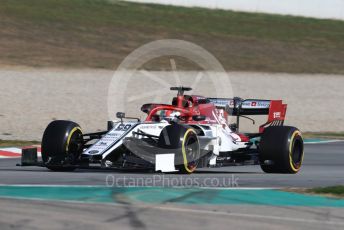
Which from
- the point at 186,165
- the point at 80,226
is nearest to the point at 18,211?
the point at 80,226

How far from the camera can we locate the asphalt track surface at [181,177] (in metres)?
12.6

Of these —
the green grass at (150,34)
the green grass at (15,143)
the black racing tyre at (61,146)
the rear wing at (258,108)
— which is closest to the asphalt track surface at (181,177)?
the black racing tyre at (61,146)

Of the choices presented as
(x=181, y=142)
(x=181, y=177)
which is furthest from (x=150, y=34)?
(x=181, y=177)

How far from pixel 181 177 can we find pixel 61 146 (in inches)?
83.9

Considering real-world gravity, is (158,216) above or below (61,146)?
below

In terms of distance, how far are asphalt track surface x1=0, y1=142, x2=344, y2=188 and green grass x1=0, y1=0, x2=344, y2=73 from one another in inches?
675

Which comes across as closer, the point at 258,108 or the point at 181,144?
the point at 181,144

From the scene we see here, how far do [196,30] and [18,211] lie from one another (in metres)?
31.7

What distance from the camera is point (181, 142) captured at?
1360 centimetres

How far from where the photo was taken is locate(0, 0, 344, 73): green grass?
34312 mm

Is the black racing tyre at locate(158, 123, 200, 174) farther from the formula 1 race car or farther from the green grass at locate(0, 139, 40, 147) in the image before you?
the green grass at locate(0, 139, 40, 147)

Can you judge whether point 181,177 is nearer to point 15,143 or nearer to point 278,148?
point 278,148

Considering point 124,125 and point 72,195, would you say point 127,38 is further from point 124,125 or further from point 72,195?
point 72,195

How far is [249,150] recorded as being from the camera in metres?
15.8
